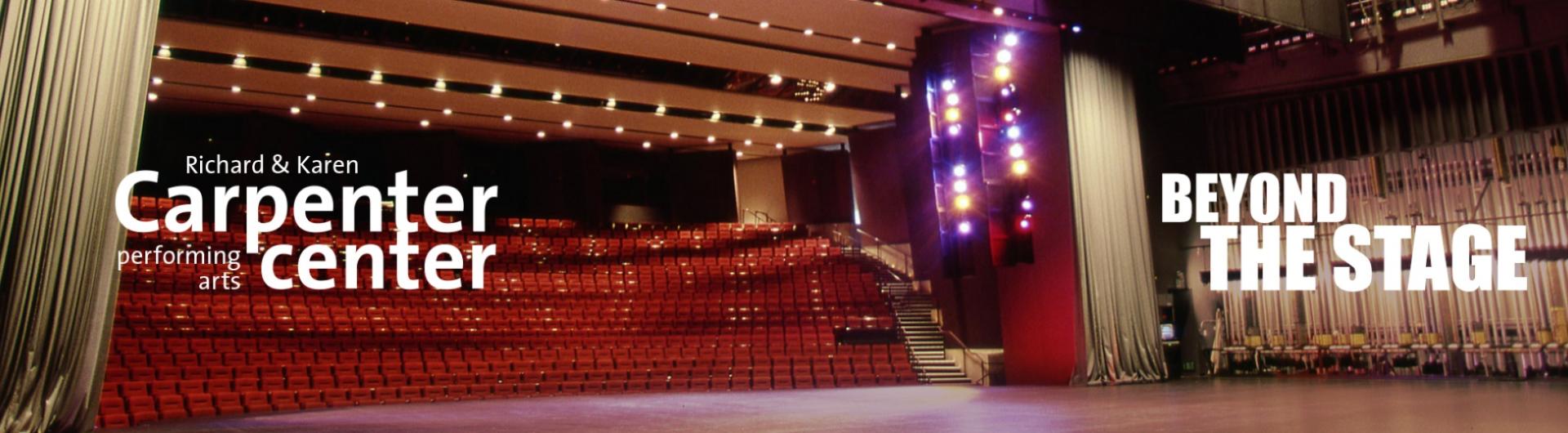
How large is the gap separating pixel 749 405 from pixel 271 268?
24.4ft

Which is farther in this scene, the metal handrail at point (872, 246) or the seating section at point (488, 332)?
the metal handrail at point (872, 246)

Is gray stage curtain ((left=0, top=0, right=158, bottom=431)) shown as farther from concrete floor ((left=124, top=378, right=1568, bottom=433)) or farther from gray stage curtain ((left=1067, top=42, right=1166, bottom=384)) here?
gray stage curtain ((left=1067, top=42, right=1166, bottom=384))

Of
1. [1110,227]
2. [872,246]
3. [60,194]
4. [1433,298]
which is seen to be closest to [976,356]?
[1110,227]

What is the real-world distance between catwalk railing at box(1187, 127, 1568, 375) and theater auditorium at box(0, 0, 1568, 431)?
1.2 inches

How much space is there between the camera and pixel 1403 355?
971cm

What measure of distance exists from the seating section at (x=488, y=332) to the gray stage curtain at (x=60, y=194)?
2.28 m

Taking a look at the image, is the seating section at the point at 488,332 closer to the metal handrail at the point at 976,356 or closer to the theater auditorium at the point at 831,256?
the theater auditorium at the point at 831,256

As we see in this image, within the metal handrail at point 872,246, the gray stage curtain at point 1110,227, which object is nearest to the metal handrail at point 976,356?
the gray stage curtain at point 1110,227

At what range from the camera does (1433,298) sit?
375 inches

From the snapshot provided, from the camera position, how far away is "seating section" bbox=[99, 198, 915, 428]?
29.3 feet

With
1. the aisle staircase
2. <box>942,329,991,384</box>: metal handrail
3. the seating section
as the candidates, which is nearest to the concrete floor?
the seating section

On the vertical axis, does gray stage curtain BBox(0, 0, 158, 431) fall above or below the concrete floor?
above

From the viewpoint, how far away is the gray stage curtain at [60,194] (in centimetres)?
489

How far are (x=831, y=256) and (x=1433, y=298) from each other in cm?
777
